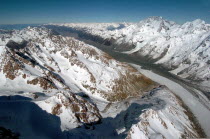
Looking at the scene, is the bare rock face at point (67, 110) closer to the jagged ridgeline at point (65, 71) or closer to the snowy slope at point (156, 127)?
the snowy slope at point (156, 127)

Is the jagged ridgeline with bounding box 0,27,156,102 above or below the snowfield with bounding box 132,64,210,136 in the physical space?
above

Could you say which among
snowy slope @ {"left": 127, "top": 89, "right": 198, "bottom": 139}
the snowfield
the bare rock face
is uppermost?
→ the bare rock face

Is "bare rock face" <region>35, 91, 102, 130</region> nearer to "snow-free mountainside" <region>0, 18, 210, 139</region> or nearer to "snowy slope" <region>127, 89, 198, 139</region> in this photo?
"snow-free mountainside" <region>0, 18, 210, 139</region>

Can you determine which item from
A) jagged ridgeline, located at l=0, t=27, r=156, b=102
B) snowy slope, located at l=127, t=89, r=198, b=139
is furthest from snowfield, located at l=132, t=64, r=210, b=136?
snowy slope, located at l=127, t=89, r=198, b=139

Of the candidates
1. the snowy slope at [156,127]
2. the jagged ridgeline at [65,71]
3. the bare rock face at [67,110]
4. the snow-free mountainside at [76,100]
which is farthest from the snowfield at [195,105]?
the bare rock face at [67,110]

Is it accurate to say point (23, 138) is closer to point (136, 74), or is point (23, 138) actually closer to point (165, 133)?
point (165, 133)

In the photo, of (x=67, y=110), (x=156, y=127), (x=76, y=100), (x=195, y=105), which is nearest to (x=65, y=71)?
(x=76, y=100)

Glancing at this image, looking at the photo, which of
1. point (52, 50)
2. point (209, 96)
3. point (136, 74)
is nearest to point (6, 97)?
point (52, 50)

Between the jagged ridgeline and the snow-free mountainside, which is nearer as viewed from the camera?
the snow-free mountainside
